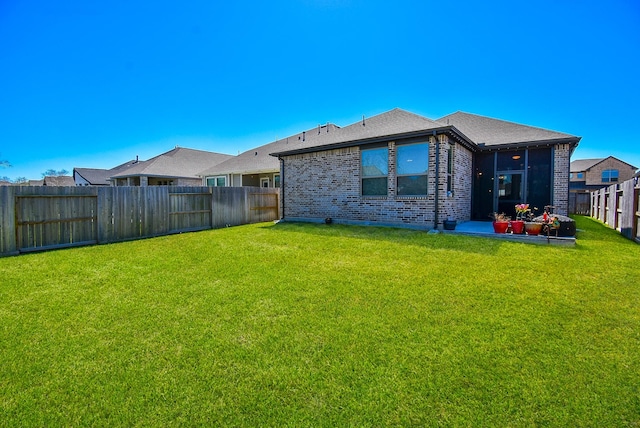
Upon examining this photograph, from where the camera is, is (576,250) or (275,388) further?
(576,250)

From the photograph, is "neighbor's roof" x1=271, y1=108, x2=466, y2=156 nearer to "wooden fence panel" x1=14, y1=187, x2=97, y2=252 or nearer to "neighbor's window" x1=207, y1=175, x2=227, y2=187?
"wooden fence panel" x1=14, y1=187, x2=97, y2=252

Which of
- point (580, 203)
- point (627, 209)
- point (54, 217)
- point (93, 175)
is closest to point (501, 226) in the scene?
point (627, 209)

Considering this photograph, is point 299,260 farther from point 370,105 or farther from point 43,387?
point 370,105

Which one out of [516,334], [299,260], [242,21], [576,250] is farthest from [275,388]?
[242,21]

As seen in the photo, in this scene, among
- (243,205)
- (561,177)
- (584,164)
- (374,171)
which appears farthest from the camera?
(584,164)

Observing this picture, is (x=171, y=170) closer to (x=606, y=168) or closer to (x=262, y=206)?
(x=262, y=206)

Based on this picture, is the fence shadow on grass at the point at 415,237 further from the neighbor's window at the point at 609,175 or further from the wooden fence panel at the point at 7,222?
the neighbor's window at the point at 609,175

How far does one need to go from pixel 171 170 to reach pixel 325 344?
2533cm

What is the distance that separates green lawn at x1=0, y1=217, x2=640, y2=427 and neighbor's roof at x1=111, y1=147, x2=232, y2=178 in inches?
770

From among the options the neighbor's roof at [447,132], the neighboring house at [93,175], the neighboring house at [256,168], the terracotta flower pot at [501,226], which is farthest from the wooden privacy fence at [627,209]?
the neighboring house at [93,175]

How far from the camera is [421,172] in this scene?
923 cm

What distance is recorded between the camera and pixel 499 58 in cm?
1127

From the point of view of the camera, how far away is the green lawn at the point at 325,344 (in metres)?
1.95

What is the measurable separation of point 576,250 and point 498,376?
621cm
